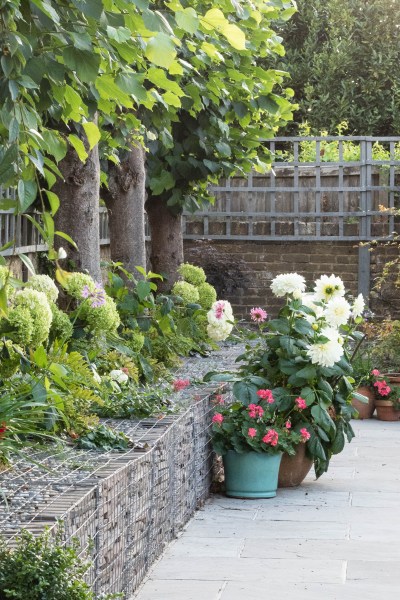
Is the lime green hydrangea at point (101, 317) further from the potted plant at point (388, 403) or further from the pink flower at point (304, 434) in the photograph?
the potted plant at point (388, 403)

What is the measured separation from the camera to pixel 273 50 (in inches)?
405

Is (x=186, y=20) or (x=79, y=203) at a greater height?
(x=186, y=20)

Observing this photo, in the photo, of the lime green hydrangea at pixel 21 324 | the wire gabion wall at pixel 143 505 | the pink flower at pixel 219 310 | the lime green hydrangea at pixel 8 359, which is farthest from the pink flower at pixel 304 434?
the lime green hydrangea at pixel 8 359

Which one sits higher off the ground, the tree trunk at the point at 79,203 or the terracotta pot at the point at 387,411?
the tree trunk at the point at 79,203

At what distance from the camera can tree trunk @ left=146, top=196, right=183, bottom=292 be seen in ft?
37.1

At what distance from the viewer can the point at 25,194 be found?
10.4 feet

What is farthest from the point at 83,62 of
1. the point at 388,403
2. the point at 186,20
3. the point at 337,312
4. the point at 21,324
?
the point at 388,403

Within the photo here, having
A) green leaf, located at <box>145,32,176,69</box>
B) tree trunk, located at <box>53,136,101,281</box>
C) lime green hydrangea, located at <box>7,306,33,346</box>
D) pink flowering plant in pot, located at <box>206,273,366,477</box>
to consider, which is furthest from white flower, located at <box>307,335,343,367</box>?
green leaf, located at <box>145,32,176,69</box>

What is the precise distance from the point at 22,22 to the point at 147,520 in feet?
7.38

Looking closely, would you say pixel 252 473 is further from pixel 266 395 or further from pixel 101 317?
pixel 101 317

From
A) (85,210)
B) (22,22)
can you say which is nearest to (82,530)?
(22,22)

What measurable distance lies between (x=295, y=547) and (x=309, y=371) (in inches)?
51.4

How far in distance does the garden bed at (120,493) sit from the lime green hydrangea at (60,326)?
818 mm

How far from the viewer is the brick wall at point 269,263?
15.4m
